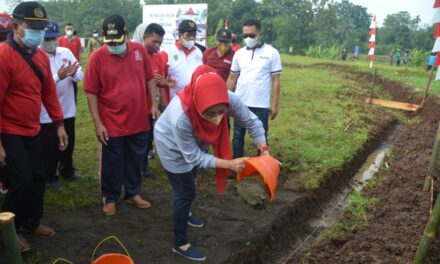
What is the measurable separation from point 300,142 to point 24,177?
4.80 metres

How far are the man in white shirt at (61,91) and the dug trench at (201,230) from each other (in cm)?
61

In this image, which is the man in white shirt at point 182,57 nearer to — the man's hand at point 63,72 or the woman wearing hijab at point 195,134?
the man's hand at point 63,72

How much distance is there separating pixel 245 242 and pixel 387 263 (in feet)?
4.09

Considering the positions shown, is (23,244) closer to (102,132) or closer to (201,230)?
(102,132)

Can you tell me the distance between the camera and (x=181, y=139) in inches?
110

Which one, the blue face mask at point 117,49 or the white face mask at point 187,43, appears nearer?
the blue face mask at point 117,49

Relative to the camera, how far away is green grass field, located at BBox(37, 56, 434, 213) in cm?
446

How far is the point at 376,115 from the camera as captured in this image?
950 cm

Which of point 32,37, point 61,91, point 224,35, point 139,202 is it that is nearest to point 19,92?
point 32,37

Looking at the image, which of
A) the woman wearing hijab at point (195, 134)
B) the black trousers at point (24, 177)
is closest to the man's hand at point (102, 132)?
the black trousers at point (24, 177)

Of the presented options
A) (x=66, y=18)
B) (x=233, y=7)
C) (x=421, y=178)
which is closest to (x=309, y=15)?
(x=233, y=7)

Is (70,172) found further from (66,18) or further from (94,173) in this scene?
(66,18)

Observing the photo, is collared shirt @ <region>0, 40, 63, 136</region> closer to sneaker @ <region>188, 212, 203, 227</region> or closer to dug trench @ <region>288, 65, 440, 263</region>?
sneaker @ <region>188, 212, 203, 227</region>

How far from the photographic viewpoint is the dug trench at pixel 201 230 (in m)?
3.29
